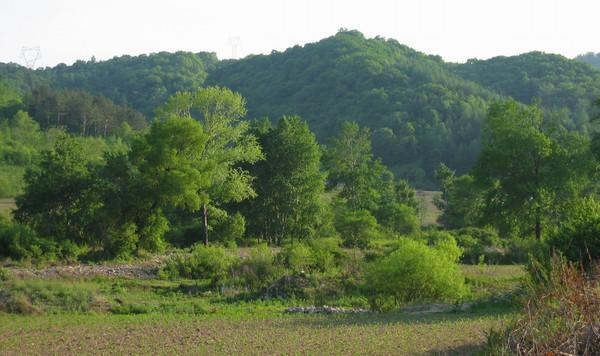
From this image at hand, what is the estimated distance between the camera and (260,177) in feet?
164

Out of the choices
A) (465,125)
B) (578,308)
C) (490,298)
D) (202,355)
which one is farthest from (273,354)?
(465,125)

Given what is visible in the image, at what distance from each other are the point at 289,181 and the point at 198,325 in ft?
96.2

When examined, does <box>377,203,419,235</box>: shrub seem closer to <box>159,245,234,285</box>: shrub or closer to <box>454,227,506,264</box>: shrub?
<box>454,227,506,264</box>: shrub

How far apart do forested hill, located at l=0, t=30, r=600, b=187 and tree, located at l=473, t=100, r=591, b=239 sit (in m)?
72.5

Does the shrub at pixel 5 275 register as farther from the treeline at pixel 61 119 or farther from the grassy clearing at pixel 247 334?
the treeline at pixel 61 119

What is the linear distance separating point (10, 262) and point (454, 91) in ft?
423

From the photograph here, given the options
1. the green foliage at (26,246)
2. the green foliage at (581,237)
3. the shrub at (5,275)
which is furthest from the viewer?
the green foliage at (26,246)

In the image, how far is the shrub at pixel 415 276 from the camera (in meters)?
24.9

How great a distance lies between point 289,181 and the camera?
49.2 m

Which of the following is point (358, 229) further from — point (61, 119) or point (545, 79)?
point (545, 79)

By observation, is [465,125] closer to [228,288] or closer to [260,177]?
[260,177]

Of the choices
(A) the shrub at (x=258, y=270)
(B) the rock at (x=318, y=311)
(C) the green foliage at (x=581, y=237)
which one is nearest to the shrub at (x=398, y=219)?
(A) the shrub at (x=258, y=270)

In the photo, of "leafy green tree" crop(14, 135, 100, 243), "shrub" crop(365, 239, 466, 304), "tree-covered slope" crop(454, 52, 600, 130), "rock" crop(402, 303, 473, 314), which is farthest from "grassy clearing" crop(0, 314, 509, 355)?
"tree-covered slope" crop(454, 52, 600, 130)

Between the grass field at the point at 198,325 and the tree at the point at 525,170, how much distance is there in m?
12.4
